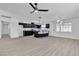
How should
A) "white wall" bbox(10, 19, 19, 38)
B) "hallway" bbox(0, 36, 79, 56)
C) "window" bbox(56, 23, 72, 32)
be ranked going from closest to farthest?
"hallway" bbox(0, 36, 79, 56), "white wall" bbox(10, 19, 19, 38), "window" bbox(56, 23, 72, 32)

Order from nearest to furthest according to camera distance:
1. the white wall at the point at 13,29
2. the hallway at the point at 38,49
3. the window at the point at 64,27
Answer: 1. the hallway at the point at 38,49
2. the white wall at the point at 13,29
3. the window at the point at 64,27

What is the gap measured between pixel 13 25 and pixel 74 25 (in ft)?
25.9

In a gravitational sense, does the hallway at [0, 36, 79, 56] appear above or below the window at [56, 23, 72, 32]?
below

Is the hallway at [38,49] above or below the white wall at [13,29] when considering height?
below

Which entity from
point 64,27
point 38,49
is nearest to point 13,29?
point 38,49

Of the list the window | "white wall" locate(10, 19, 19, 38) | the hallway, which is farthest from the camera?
the window

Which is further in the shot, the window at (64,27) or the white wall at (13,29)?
the window at (64,27)

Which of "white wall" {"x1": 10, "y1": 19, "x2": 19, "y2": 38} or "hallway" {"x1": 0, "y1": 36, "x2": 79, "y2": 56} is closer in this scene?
"hallway" {"x1": 0, "y1": 36, "x2": 79, "y2": 56}

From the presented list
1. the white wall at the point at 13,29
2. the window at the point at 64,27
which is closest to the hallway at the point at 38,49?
the white wall at the point at 13,29

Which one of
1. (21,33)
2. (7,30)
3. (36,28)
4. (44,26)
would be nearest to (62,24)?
(44,26)

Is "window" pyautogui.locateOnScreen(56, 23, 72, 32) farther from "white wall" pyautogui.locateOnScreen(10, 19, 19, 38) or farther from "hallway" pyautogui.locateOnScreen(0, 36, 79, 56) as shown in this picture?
"white wall" pyautogui.locateOnScreen(10, 19, 19, 38)

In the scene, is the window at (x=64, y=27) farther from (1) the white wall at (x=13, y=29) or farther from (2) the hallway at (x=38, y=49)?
(1) the white wall at (x=13, y=29)

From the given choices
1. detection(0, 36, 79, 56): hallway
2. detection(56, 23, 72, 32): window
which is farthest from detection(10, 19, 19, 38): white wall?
detection(56, 23, 72, 32): window

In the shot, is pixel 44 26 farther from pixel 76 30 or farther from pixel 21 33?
pixel 76 30
